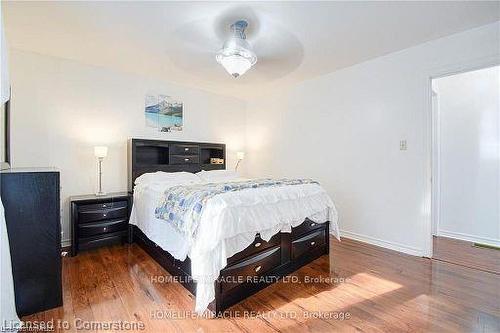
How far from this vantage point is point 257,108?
194 inches

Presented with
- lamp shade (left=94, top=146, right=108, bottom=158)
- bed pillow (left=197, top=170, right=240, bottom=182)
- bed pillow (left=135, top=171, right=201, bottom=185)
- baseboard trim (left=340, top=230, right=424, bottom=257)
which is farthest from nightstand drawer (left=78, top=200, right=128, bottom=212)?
Answer: baseboard trim (left=340, top=230, right=424, bottom=257)

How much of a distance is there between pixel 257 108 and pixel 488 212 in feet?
12.6

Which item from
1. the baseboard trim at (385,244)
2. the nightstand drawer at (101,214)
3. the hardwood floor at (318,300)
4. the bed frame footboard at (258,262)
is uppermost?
the nightstand drawer at (101,214)

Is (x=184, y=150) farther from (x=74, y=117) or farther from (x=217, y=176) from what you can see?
(x=74, y=117)

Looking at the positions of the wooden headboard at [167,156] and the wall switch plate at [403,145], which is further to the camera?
the wooden headboard at [167,156]

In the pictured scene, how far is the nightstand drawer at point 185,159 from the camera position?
390 cm

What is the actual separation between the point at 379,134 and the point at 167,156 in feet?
10.0

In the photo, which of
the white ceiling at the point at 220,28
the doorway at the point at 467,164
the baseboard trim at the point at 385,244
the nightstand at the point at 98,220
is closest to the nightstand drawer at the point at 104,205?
the nightstand at the point at 98,220

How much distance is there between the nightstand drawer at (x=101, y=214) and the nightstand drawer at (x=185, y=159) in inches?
40.4

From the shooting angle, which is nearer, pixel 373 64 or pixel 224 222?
pixel 224 222

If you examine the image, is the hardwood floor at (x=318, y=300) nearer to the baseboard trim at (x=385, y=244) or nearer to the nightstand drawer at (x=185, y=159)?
the baseboard trim at (x=385, y=244)

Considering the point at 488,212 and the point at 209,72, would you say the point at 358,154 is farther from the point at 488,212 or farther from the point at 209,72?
the point at 209,72

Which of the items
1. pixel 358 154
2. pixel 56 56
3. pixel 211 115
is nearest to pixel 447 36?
pixel 358 154

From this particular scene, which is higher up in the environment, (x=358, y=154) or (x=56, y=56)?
(x=56, y=56)
